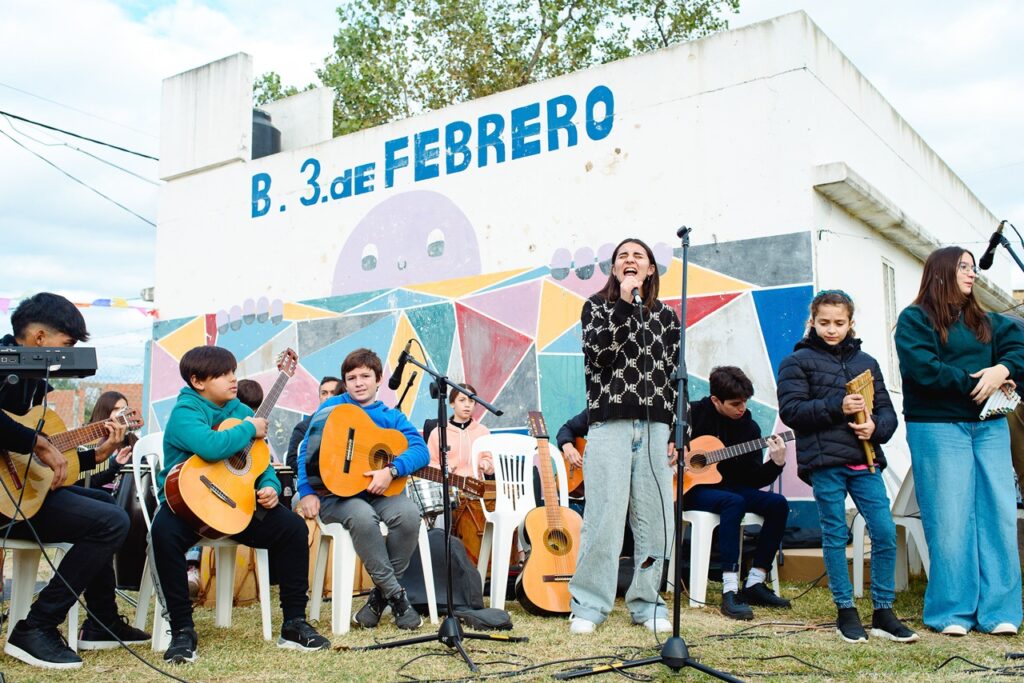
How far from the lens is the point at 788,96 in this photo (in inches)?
281

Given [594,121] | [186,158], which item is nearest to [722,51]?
[594,121]

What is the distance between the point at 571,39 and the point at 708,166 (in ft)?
41.3

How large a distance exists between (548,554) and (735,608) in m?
1.05

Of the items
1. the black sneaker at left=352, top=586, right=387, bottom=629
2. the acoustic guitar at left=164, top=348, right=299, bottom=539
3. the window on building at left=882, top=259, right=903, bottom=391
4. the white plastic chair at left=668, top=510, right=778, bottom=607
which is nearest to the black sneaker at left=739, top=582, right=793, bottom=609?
the white plastic chair at left=668, top=510, right=778, bottom=607

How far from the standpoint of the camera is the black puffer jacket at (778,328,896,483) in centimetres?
437

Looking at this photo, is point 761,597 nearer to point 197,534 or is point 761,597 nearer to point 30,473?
point 197,534

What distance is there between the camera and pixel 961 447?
4.47m

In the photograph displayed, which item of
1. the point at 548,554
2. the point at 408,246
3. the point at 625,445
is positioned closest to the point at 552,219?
the point at 408,246

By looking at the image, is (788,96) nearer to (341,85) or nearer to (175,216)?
(175,216)

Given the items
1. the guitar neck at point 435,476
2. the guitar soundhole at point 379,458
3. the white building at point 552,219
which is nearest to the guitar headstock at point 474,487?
the guitar neck at point 435,476

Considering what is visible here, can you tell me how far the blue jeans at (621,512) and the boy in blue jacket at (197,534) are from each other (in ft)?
4.35

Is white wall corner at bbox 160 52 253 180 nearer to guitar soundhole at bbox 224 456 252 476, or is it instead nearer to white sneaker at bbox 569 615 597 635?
guitar soundhole at bbox 224 456 252 476

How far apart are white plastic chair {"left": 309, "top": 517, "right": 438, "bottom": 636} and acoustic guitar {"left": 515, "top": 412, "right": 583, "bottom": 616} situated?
517mm

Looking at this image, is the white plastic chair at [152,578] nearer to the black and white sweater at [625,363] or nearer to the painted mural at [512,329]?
the painted mural at [512,329]
